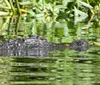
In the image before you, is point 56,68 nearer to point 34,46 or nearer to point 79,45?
point 34,46

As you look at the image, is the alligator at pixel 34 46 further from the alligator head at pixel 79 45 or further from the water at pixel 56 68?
the water at pixel 56 68

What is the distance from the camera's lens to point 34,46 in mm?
8414

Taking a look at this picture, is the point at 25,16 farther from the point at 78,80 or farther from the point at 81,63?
the point at 78,80

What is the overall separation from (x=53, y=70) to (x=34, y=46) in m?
2.04

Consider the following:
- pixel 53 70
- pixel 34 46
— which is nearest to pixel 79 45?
pixel 34 46

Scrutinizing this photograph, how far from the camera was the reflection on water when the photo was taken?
575 cm

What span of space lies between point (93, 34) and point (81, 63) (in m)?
3.84

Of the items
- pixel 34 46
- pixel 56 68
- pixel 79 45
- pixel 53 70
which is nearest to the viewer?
pixel 53 70

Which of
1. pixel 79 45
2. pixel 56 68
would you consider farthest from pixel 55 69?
pixel 79 45

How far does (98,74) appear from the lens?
6148 millimetres

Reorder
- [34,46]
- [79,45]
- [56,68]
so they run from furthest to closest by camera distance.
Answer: [79,45] → [34,46] → [56,68]

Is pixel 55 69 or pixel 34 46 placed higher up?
pixel 34 46

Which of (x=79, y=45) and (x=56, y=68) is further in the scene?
(x=79, y=45)

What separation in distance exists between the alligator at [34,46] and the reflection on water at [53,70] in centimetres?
42
